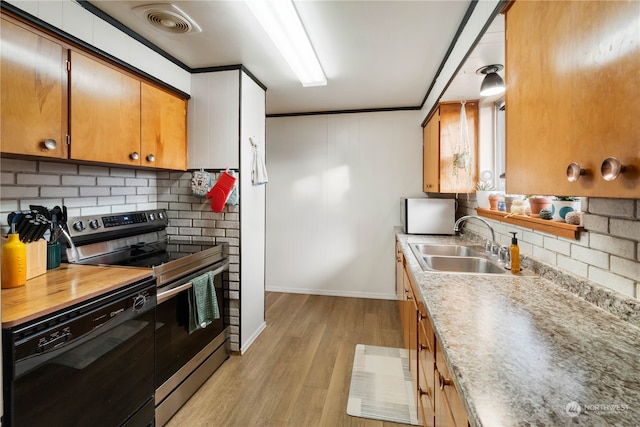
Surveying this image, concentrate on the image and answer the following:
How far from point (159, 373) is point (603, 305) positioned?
2139 millimetres

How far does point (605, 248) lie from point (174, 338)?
7.23 feet

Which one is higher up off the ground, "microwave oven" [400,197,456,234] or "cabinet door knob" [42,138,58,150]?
"cabinet door knob" [42,138,58,150]

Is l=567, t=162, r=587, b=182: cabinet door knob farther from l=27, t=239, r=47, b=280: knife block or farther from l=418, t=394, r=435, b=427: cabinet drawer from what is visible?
l=27, t=239, r=47, b=280: knife block

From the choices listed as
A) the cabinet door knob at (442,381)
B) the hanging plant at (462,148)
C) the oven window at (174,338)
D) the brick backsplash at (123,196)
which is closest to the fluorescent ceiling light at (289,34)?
the brick backsplash at (123,196)

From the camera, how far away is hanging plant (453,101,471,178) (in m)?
2.60

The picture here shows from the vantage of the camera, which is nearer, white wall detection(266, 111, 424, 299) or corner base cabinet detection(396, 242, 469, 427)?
corner base cabinet detection(396, 242, 469, 427)

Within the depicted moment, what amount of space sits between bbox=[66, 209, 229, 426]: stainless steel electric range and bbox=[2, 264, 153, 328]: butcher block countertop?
16 cm

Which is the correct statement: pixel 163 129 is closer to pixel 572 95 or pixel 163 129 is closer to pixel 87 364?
pixel 87 364

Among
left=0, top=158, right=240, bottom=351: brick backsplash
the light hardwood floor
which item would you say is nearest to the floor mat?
the light hardwood floor

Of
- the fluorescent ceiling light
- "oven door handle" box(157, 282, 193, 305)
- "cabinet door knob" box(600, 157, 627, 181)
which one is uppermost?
the fluorescent ceiling light

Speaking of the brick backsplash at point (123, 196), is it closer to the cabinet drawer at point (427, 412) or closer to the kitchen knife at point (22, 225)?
the kitchen knife at point (22, 225)

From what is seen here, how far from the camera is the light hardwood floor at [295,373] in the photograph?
1820mm

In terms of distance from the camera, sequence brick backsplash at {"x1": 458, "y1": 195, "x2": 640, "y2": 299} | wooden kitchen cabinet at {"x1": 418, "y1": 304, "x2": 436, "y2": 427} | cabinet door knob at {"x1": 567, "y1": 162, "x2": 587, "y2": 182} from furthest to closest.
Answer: wooden kitchen cabinet at {"x1": 418, "y1": 304, "x2": 436, "y2": 427}
brick backsplash at {"x1": 458, "y1": 195, "x2": 640, "y2": 299}
cabinet door knob at {"x1": 567, "y1": 162, "x2": 587, "y2": 182}

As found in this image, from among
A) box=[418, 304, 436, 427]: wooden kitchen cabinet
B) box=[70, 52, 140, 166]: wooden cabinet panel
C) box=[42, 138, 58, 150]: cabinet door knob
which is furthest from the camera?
box=[70, 52, 140, 166]: wooden cabinet panel
